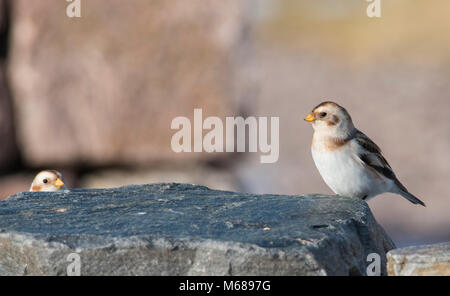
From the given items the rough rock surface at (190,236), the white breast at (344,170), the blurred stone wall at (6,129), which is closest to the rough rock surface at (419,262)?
the rough rock surface at (190,236)

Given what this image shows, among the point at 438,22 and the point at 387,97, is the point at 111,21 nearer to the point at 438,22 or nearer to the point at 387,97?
the point at 387,97

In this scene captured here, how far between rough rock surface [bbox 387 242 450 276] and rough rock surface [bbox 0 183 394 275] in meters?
0.11

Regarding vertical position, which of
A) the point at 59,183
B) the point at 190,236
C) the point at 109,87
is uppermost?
the point at 109,87

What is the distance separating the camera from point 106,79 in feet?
11.5

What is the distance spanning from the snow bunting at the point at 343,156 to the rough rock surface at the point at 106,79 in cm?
38

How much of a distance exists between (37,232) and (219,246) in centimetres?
45

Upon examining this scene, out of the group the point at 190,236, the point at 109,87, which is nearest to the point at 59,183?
the point at 109,87

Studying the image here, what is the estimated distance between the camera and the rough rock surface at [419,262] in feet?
6.77

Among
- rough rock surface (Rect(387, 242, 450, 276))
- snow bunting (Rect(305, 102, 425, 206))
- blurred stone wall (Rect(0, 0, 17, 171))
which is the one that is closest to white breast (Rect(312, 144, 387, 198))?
snow bunting (Rect(305, 102, 425, 206))

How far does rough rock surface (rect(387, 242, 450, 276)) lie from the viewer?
2064 millimetres

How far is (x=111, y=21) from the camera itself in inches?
137

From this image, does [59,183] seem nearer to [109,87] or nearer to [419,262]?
[109,87]

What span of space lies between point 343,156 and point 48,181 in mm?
1016
